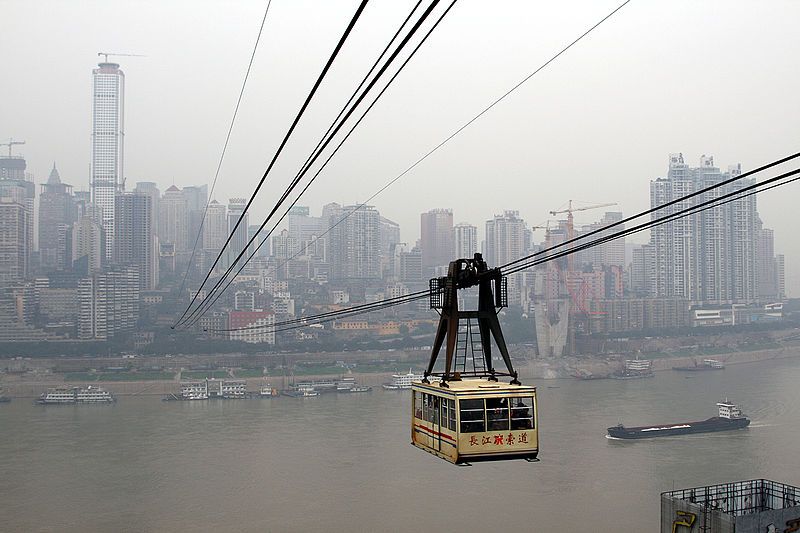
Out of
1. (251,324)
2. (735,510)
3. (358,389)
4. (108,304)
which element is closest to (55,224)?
(108,304)

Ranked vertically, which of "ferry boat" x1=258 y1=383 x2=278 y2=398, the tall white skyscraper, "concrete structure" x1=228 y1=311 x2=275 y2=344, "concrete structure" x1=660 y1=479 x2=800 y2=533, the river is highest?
the tall white skyscraper

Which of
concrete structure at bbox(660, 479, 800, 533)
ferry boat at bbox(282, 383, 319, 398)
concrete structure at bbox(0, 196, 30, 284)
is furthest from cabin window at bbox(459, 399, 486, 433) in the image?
concrete structure at bbox(0, 196, 30, 284)

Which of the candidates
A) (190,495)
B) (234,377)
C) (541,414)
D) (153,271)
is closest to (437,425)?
(190,495)

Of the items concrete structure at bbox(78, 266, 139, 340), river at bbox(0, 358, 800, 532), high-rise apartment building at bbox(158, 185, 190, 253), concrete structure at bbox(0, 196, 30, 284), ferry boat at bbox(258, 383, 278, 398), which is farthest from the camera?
high-rise apartment building at bbox(158, 185, 190, 253)

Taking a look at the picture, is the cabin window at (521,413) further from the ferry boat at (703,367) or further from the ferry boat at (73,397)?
the ferry boat at (703,367)

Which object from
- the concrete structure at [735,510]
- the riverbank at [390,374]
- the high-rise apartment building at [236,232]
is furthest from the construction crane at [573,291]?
the concrete structure at [735,510]

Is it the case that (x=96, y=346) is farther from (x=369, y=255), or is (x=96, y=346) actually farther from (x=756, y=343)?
(x=756, y=343)

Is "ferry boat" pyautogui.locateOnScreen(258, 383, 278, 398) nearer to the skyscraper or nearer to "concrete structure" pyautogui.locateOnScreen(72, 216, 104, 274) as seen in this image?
"concrete structure" pyautogui.locateOnScreen(72, 216, 104, 274)
